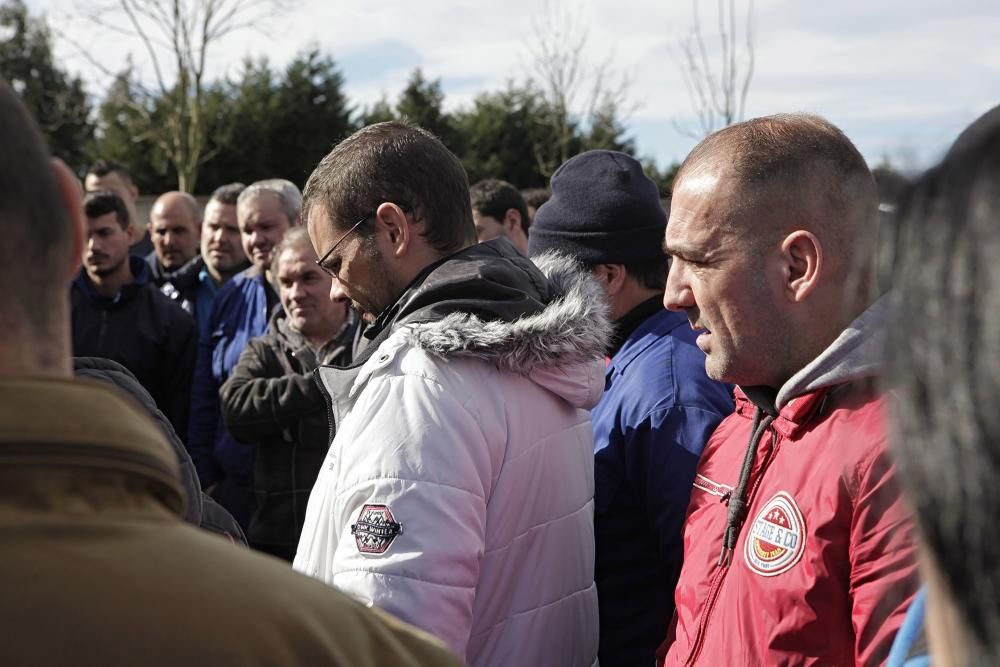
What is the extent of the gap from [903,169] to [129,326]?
17.0ft

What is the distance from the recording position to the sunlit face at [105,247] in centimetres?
566

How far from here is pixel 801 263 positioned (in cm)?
204

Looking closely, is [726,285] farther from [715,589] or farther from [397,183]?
[397,183]

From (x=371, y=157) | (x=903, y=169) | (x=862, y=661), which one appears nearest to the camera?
(x=903, y=169)

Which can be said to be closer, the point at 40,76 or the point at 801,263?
the point at 801,263

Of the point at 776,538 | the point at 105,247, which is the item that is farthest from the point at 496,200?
the point at 776,538

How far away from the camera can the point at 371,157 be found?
2.51 m

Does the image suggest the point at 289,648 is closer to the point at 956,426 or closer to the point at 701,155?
the point at 956,426

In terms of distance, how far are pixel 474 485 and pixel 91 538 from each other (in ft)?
4.08

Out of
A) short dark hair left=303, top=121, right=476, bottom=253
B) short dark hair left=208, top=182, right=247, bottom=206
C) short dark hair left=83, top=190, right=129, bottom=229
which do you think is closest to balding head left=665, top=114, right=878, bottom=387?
short dark hair left=303, top=121, right=476, bottom=253

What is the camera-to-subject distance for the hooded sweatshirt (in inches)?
67.6

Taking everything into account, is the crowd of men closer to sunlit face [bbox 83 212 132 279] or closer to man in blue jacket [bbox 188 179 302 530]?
man in blue jacket [bbox 188 179 302 530]

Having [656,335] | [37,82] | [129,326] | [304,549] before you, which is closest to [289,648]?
[304,549]

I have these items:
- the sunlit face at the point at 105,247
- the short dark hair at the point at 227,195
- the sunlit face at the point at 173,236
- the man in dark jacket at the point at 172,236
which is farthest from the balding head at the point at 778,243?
the sunlit face at the point at 173,236
